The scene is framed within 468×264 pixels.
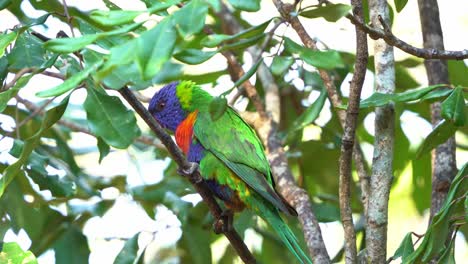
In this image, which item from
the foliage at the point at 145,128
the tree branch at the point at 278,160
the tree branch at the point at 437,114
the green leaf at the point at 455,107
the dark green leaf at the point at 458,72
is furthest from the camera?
the dark green leaf at the point at 458,72

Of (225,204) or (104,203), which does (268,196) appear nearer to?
(225,204)

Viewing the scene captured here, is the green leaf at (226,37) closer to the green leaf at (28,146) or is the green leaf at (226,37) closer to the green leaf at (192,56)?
the green leaf at (192,56)

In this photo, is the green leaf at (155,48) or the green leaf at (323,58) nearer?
the green leaf at (155,48)

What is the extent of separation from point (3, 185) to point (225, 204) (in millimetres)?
1094

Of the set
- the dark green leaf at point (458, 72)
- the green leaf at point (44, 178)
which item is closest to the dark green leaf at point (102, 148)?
the green leaf at point (44, 178)

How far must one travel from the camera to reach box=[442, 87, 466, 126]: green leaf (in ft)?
8.22

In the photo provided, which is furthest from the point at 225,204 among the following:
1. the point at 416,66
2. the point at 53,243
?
the point at 416,66

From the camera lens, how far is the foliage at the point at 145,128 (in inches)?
85.0

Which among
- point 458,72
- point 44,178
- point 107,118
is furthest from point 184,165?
point 458,72

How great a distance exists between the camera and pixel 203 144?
346 centimetres

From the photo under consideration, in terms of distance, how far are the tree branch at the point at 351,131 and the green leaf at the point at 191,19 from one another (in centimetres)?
57

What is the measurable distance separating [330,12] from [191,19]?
49 centimetres

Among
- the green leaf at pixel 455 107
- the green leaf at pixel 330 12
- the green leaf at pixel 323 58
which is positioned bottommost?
the green leaf at pixel 323 58

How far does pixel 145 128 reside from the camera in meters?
4.48
